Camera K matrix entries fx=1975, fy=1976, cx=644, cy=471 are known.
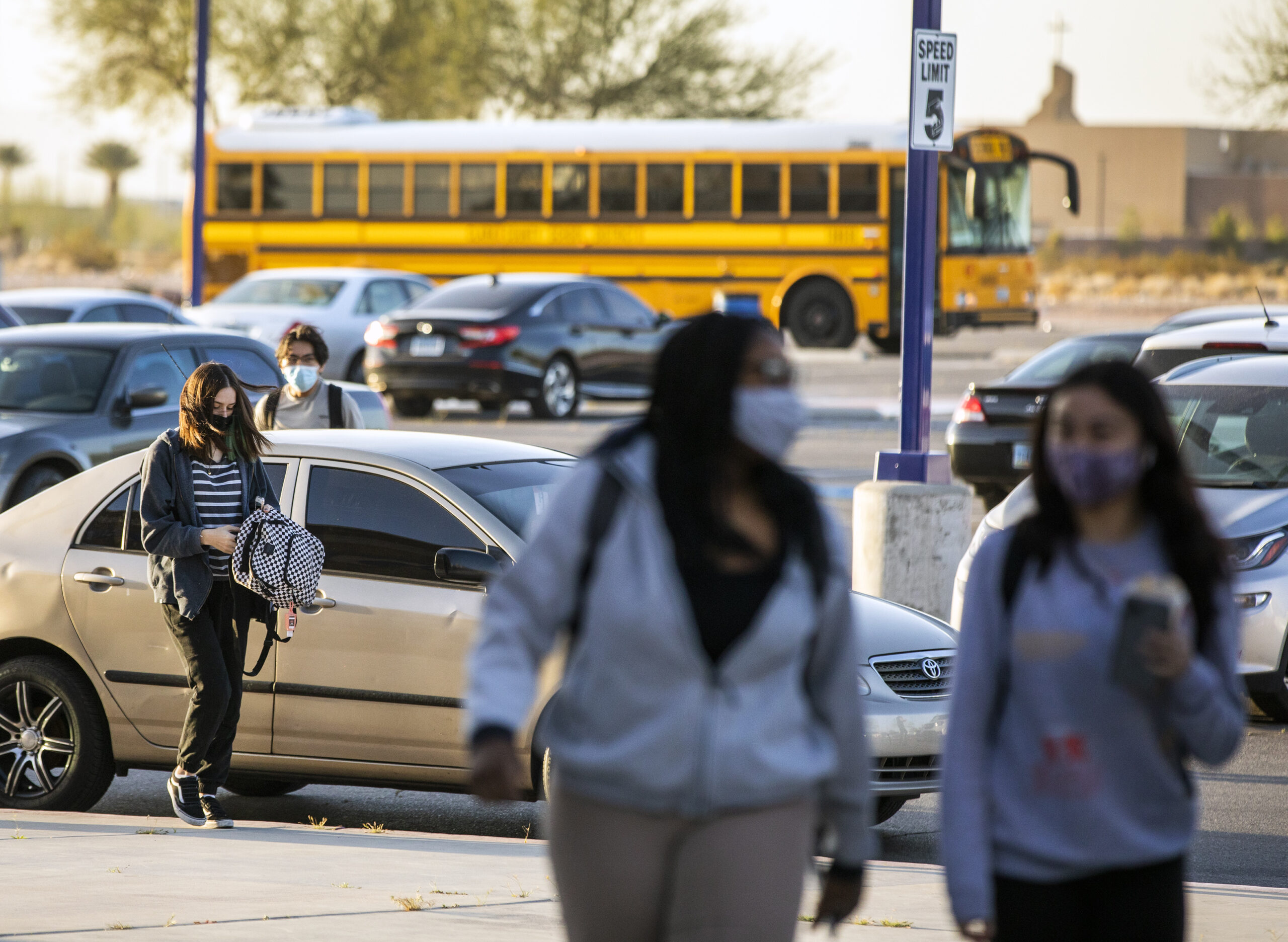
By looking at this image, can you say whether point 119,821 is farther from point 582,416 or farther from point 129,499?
point 582,416

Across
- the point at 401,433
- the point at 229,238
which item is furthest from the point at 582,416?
the point at 401,433

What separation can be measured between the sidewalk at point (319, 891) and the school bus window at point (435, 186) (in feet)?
79.0

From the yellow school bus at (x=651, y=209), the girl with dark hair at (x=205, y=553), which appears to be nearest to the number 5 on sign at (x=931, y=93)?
the girl with dark hair at (x=205, y=553)

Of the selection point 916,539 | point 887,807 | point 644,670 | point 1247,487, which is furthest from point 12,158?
point 644,670

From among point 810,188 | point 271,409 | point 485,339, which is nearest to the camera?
point 271,409

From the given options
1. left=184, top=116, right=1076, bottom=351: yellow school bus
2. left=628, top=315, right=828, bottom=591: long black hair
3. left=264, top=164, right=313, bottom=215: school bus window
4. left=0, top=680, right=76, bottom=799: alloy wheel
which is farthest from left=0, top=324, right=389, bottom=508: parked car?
left=264, top=164, right=313, bottom=215: school bus window

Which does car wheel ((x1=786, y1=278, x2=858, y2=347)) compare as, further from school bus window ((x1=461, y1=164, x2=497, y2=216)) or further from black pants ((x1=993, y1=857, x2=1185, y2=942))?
black pants ((x1=993, y1=857, x2=1185, y2=942))

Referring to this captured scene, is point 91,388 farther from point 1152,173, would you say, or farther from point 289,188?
point 1152,173

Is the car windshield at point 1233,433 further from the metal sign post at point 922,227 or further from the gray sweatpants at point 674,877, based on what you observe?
the gray sweatpants at point 674,877

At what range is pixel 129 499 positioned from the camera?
7273 mm

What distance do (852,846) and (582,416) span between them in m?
19.9

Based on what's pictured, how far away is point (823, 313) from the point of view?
29.2 meters

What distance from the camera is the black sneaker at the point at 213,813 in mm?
6734

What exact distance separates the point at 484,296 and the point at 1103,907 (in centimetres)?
1905
